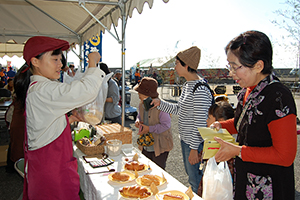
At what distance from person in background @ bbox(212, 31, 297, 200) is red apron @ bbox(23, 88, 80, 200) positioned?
0.97 metres

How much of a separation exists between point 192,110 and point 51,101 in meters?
1.46

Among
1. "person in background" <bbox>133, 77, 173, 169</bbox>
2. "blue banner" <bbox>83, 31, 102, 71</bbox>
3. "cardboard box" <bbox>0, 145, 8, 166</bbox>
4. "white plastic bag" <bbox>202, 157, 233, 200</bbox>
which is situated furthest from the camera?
"blue banner" <bbox>83, 31, 102, 71</bbox>

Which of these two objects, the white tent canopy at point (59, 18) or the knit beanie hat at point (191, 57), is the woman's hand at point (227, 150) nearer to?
the knit beanie hat at point (191, 57)

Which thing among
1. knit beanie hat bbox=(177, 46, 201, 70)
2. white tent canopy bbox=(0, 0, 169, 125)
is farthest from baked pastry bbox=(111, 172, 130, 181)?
white tent canopy bbox=(0, 0, 169, 125)

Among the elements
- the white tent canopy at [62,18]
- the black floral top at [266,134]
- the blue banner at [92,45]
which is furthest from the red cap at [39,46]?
the blue banner at [92,45]

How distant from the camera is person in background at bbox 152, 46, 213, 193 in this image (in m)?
2.22

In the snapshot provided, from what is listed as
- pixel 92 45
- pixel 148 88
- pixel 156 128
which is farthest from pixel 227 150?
pixel 92 45

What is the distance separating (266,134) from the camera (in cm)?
128

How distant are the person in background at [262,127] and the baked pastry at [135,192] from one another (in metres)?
0.54

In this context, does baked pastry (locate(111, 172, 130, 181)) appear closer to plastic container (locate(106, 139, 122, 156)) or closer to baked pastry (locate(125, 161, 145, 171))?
baked pastry (locate(125, 161, 145, 171))

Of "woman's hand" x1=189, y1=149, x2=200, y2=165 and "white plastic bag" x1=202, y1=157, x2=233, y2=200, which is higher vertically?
"white plastic bag" x1=202, y1=157, x2=233, y2=200

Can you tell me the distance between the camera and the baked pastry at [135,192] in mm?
1450

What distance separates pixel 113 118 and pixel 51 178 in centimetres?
330

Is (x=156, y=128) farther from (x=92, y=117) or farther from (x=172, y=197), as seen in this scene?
(x=172, y=197)
